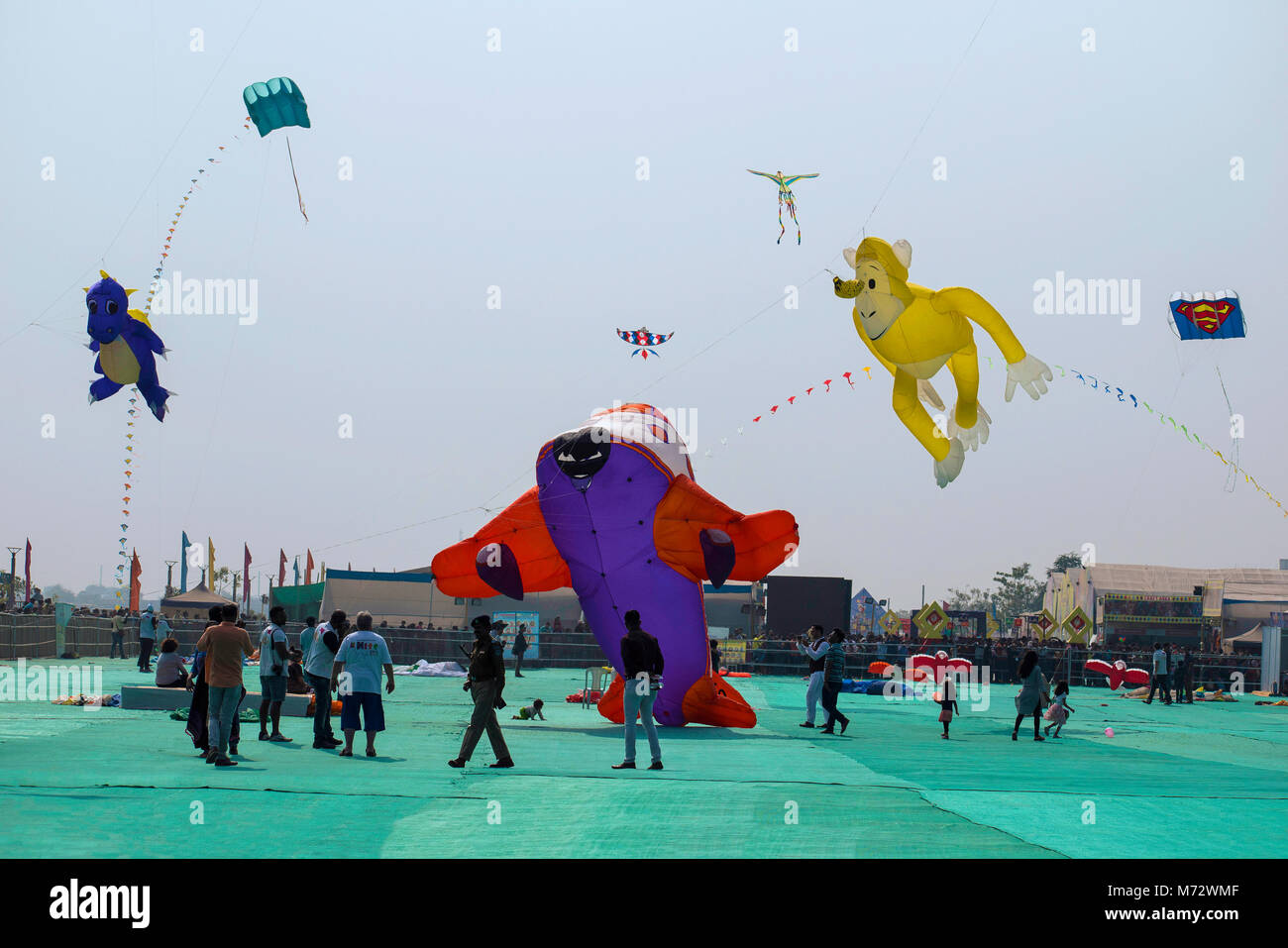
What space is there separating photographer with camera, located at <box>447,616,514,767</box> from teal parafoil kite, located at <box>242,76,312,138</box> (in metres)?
9.11

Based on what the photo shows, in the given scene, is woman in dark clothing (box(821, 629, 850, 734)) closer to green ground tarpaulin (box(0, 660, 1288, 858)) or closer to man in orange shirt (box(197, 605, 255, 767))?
green ground tarpaulin (box(0, 660, 1288, 858))

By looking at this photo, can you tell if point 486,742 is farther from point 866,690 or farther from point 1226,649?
point 1226,649

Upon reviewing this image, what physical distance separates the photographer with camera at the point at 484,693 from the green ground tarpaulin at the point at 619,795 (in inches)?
11.8

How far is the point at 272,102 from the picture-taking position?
18.1 metres

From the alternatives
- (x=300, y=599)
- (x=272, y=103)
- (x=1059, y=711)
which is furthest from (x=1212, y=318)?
(x=300, y=599)

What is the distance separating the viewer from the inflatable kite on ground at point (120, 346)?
18.8 metres

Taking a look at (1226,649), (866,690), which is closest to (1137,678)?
(866,690)

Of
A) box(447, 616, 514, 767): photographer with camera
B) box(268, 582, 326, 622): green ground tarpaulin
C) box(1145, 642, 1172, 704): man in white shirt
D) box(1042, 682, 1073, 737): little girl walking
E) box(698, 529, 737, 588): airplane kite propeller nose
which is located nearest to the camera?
box(447, 616, 514, 767): photographer with camera

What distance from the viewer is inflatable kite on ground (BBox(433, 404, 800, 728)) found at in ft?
57.1

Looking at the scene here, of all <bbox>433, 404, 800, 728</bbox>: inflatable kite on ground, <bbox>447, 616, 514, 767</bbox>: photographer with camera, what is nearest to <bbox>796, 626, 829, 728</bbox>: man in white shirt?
<bbox>433, 404, 800, 728</bbox>: inflatable kite on ground

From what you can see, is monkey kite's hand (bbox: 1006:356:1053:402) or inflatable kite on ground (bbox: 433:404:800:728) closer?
monkey kite's hand (bbox: 1006:356:1053:402)

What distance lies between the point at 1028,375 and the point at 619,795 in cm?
733

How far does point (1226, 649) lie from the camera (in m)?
61.9
